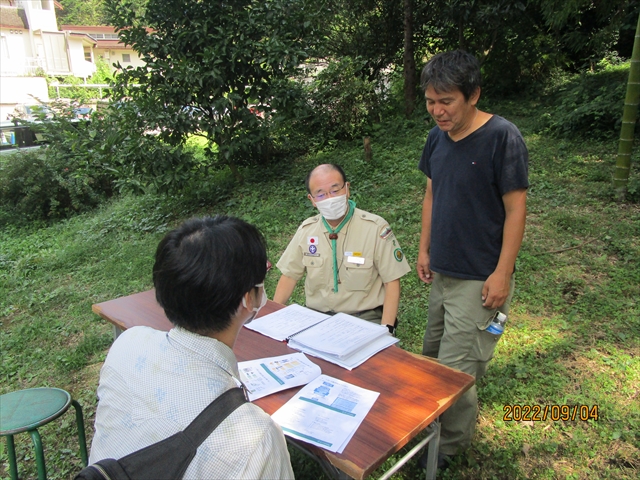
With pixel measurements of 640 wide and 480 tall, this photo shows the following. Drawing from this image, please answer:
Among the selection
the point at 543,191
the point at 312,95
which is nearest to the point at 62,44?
the point at 312,95

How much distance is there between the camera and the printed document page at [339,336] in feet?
6.01

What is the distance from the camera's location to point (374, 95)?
26.8ft

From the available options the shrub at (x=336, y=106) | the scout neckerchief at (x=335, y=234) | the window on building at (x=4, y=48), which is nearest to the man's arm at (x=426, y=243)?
the scout neckerchief at (x=335, y=234)

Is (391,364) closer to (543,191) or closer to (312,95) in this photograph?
(543,191)

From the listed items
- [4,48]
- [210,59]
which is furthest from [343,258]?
[4,48]

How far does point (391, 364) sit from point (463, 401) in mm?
533

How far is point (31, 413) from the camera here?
1.80 metres

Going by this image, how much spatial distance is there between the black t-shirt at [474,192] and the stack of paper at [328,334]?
0.47 m

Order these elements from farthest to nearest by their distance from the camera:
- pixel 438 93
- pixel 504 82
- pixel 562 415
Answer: pixel 504 82
pixel 562 415
pixel 438 93

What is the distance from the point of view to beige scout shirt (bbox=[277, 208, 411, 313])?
2.45 m

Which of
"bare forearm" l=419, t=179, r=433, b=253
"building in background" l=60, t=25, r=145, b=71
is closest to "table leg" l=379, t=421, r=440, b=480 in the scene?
"bare forearm" l=419, t=179, r=433, b=253

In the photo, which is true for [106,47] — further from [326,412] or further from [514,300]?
[326,412]

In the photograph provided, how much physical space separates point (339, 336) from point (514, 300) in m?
2.09
